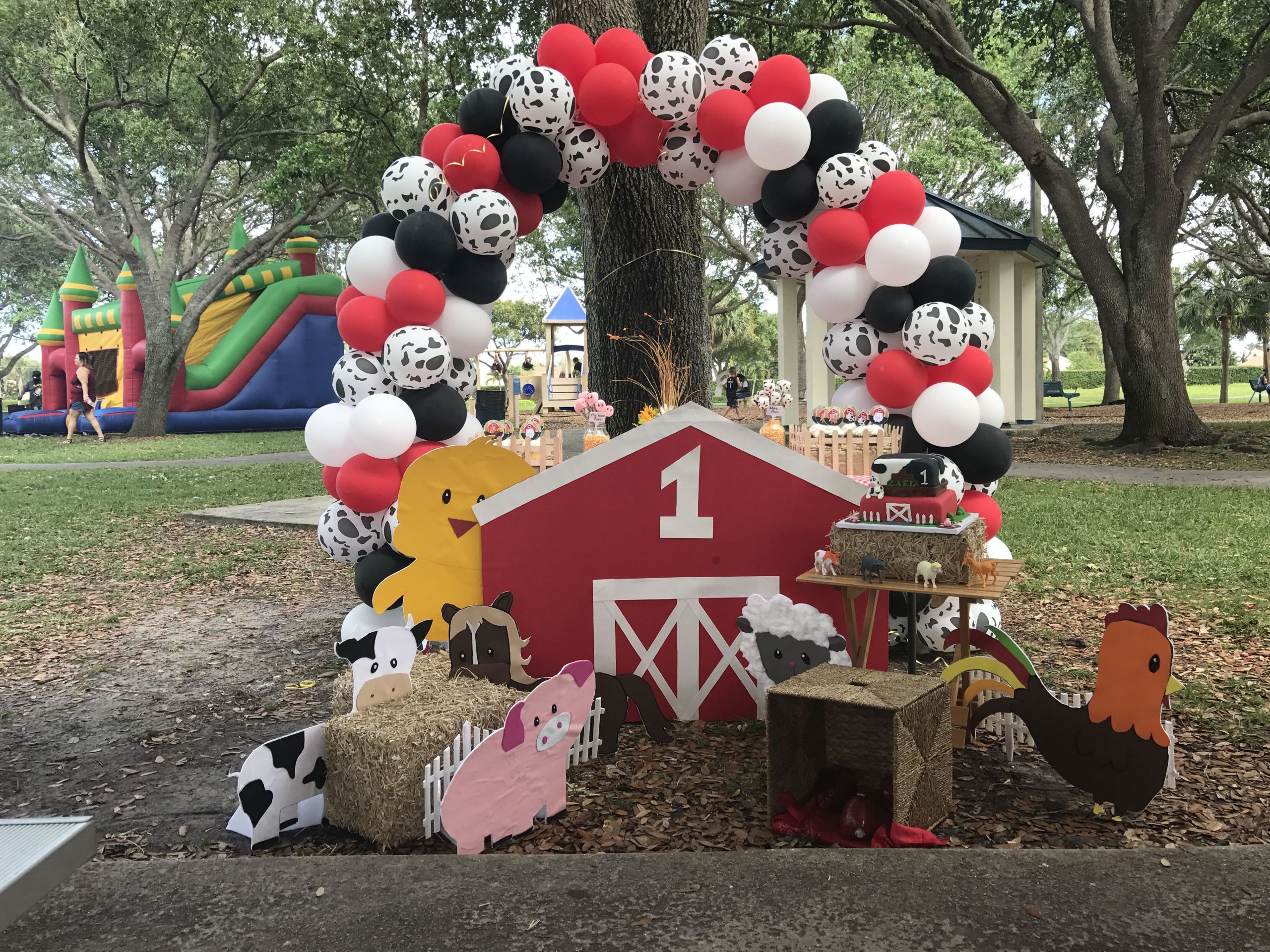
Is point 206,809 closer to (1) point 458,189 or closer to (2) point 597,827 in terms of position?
(2) point 597,827

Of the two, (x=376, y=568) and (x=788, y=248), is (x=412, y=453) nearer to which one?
(x=376, y=568)

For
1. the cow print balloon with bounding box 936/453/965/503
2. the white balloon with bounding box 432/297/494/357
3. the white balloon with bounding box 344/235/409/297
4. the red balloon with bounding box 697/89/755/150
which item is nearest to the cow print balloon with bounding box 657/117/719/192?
the red balloon with bounding box 697/89/755/150

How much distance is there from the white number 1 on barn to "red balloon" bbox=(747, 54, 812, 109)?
2.23 metres

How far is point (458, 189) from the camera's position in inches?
213

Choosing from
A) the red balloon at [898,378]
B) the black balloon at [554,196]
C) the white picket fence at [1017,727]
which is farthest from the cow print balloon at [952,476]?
the black balloon at [554,196]

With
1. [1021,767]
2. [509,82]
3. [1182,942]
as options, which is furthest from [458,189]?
[1182,942]

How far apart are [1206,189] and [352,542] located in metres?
23.3

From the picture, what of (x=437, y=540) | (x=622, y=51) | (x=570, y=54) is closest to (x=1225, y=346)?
(x=622, y=51)

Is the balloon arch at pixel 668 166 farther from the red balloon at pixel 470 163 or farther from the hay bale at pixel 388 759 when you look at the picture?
the hay bale at pixel 388 759

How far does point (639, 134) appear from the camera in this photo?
220 inches

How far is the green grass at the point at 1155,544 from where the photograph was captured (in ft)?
21.1

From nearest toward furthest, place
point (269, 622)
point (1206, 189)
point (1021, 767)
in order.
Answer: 1. point (1021, 767)
2. point (269, 622)
3. point (1206, 189)

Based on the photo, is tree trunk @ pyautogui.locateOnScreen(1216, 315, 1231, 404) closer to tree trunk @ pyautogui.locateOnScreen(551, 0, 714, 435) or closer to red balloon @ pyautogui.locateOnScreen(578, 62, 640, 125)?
tree trunk @ pyautogui.locateOnScreen(551, 0, 714, 435)

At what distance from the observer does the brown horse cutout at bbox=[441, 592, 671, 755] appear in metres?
4.14
